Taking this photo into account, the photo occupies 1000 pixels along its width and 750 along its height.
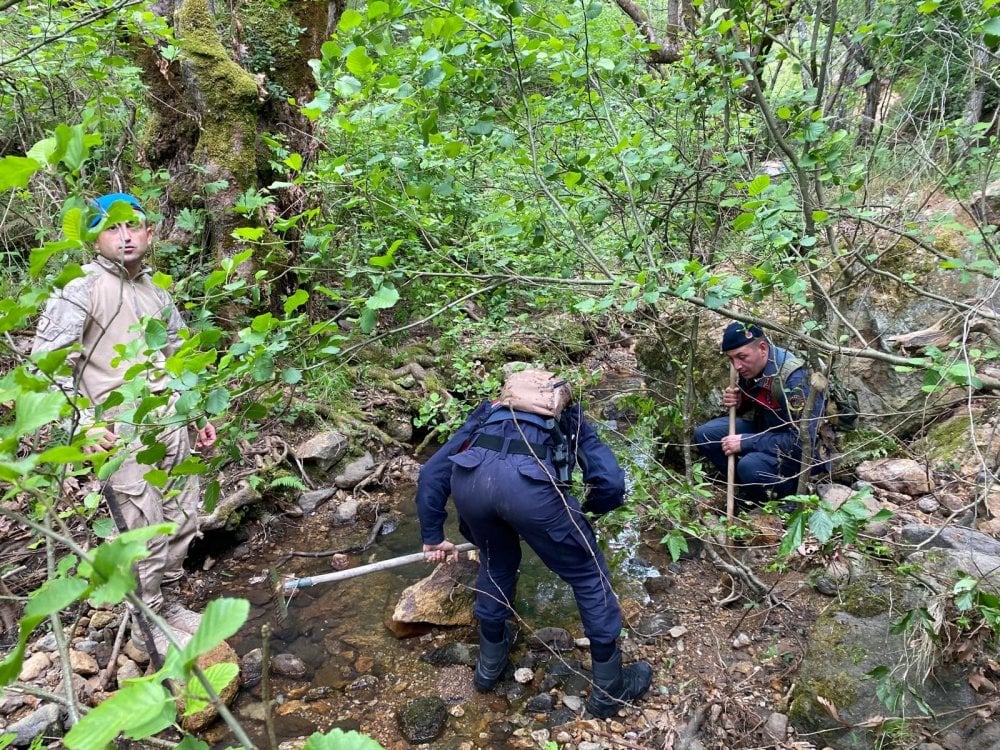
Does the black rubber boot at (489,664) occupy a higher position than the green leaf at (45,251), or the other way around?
the green leaf at (45,251)

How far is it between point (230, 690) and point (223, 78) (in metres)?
5.96

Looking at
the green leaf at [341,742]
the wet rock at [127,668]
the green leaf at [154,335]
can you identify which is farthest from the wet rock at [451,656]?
the green leaf at [341,742]

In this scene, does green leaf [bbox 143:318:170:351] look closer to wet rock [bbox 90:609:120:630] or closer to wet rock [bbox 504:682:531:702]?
wet rock [bbox 504:682:531:702]

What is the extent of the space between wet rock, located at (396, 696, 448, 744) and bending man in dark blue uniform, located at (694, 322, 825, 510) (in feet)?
8.37

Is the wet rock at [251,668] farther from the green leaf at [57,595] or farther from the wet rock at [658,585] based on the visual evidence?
the green leaf at [57,595]

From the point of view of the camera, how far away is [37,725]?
3.03 metres

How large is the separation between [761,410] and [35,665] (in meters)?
5.53

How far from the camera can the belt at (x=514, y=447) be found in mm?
3281

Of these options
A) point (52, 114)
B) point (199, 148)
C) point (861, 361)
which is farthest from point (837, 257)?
point (52, 114)

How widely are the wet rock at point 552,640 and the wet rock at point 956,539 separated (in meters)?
2.18

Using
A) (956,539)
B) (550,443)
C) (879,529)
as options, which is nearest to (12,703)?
(550,443)

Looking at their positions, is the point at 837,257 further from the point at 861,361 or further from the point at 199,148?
the point at 199,148

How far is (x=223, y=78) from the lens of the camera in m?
6.22

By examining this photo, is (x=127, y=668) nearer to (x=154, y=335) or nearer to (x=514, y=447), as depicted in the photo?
(x=514, y=447)
